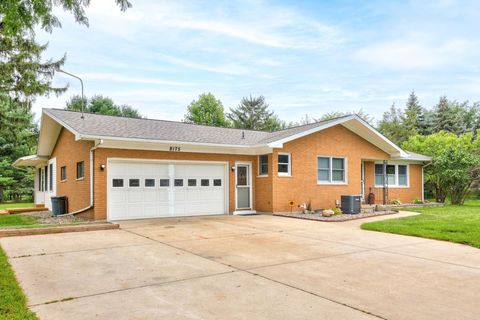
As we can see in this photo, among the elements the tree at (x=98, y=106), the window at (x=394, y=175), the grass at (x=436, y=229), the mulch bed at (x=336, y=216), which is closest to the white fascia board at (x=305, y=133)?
the mulch bed at (x=336, y=216)

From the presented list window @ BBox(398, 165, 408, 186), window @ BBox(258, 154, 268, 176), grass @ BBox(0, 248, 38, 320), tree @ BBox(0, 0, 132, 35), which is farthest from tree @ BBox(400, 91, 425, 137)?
grass @ BBox(0, 248, 38, 320)

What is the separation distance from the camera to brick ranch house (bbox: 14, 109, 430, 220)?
13.4m

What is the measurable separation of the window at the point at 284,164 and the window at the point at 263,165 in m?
0.56

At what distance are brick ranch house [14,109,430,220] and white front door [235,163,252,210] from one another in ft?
0.14

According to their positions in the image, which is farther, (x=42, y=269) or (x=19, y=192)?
(x=19, y=192)

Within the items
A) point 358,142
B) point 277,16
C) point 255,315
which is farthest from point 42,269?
point 358,142

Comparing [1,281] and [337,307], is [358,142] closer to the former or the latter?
[337,307]

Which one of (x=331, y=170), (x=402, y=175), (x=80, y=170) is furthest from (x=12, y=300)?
(x=402, y=175)

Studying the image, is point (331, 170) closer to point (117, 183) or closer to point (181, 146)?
point (181, 146)

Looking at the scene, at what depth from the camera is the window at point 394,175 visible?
2111 cm

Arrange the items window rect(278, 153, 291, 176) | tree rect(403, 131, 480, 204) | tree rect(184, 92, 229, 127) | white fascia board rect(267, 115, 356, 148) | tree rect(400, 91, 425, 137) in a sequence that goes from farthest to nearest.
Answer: tree rect(184, 92, 229, 127) < tree rect(400, 91, 425, 137) < tree rect(403, 131, 480, 204) < window rect(278, 153, 291, 176) < white fascia board rect(267, 115, 356, 148)

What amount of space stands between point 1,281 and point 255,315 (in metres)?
3.74

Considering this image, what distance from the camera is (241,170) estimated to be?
16.5 m

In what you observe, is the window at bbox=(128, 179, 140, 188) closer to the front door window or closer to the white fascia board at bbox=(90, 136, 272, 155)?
the white fascia board at bbox=(90, 136, 272, 155)
